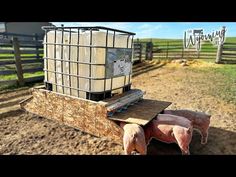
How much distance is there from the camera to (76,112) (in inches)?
151

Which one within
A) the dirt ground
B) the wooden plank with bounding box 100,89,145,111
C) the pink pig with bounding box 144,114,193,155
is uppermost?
the wooden plank with bounding box 100,89,145,111

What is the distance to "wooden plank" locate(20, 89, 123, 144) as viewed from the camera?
3.46 m

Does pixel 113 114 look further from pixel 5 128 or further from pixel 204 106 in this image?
pixel 204 106

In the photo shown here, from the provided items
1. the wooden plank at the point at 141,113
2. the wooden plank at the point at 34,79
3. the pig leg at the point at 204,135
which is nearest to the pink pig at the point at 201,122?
the pig leg at the point at 204,135

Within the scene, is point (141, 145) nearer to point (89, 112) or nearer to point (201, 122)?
point (89, 112)

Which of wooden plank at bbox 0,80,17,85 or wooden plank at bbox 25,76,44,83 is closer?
wooden plank at bbox 0,80,17,85

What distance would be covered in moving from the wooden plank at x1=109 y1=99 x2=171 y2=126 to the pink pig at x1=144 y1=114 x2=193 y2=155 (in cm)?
15

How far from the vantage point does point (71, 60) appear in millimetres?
3812

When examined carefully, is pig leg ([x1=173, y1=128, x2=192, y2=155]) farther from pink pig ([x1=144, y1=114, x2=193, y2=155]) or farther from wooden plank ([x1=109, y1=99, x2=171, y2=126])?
wooden plank ([x1=109, y1=99, x2=171, y2=126])

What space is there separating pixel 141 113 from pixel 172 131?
2.22ft

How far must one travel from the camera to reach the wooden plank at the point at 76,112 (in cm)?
346

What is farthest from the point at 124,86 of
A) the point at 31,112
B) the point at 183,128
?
the point at 31,112

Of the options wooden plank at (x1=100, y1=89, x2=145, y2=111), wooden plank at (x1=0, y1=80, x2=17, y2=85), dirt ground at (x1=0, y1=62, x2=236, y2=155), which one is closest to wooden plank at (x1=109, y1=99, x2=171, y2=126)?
wooden plank at (x1=100, y1=89, x2=145, y2=111)

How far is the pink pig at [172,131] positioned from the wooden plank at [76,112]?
490mm
